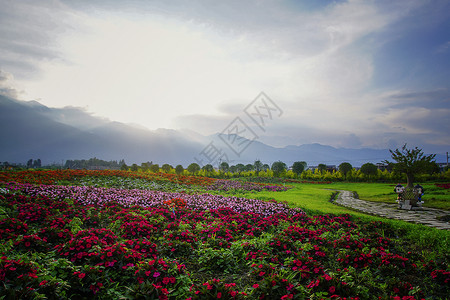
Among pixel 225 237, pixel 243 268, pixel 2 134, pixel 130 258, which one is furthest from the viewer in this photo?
pixel 2 134

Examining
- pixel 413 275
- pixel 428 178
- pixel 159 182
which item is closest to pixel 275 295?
pixel 413 275

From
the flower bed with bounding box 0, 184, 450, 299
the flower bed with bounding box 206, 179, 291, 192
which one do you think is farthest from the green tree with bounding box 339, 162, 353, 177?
the flower bed with bounding box 0, 184, 450, 299

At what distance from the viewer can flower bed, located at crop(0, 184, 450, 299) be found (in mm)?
3436

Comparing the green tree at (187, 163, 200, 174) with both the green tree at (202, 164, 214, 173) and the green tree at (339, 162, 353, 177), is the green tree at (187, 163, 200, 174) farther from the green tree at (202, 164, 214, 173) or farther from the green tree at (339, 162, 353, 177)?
the green tree at (339, 162, 353, 177)

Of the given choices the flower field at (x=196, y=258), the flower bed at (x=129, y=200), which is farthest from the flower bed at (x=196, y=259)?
the flower bed at (x=129, y=200)

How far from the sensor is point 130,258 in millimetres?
4234

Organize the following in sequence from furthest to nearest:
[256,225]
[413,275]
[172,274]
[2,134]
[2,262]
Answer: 1. [2,134]
2. [256,225]
3. [413,275]
4. [172,274]
5. [2,262]

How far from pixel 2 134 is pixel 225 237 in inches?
10409

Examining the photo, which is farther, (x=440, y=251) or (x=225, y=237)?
(x=225, y=237)

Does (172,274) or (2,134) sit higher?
(2,134)

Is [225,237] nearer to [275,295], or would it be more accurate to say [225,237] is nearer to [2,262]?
[275,295]

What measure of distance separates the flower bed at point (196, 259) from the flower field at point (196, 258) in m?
0.02

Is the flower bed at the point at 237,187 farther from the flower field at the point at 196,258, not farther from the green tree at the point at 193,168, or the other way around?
the green tree at the point at 193,168

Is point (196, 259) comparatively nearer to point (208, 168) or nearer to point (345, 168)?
point (208, 168)
